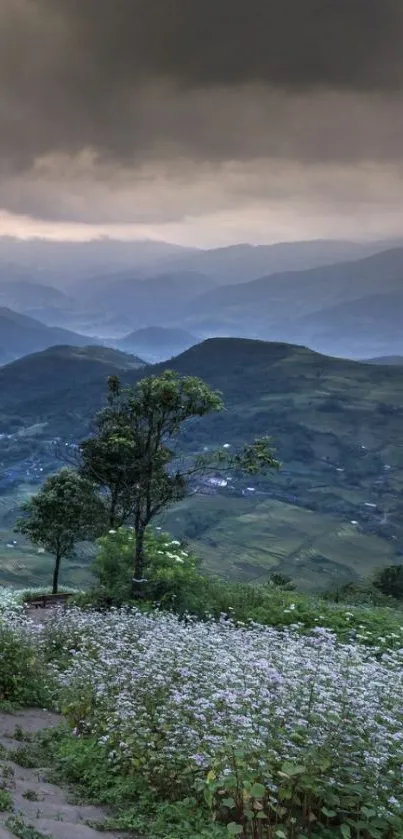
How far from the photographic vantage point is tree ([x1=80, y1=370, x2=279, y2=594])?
51.3 feet

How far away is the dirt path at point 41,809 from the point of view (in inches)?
206

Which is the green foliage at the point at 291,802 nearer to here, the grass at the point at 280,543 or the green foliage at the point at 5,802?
the green foliage at the point at 5,802

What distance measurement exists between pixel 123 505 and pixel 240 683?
34.5 feet

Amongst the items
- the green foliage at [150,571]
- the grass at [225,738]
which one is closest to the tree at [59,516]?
the green foliage at [150,571]

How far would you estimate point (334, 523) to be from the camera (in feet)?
561

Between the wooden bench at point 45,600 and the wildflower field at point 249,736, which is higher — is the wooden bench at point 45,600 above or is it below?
below

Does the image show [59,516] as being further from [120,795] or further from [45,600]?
[120,795]

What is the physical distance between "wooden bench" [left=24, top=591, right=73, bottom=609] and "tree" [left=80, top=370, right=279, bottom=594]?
4965mm

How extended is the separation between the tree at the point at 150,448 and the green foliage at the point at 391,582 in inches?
704

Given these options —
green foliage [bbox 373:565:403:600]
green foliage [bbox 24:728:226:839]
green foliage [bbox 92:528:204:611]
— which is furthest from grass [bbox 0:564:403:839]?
green foliage [bbox 373:565:403:600]

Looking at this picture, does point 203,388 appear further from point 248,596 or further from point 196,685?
point 196,685

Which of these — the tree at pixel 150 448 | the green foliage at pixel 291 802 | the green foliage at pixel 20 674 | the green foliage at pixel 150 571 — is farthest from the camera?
the green foliage at pixel 150 571

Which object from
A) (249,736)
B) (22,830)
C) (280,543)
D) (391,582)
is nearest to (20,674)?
(249,736)

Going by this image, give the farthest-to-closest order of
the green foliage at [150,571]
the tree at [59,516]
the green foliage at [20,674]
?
the tree at [59,516], the green foliage at [150,571], the green foliage at [20,674]
